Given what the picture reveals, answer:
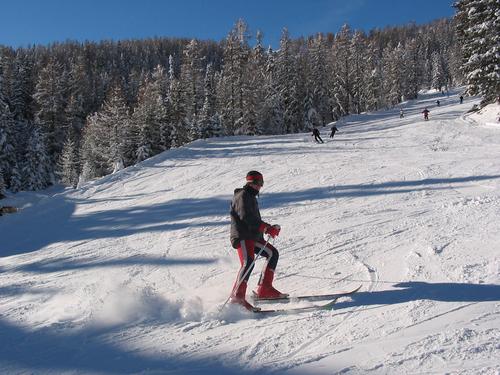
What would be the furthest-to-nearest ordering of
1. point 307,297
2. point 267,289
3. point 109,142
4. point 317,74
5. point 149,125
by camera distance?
point 317,74
point 109,142
point 149,125
point 267,289
point 307,297

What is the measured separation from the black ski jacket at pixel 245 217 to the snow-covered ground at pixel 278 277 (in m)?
0.98

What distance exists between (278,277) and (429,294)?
2380 mm

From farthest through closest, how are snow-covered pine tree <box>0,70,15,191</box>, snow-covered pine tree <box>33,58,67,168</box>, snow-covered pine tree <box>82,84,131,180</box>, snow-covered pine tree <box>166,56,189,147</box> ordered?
snow-covered pine tree <box>33,58,67,168</box> → snow-covered pine tree <box>166,56,189,147</box> → snow-covered pine tree <box>82,84,131,180</box> → snow-covered pine tree <box>0,70,15,191</box>

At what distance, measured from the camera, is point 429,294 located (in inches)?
211

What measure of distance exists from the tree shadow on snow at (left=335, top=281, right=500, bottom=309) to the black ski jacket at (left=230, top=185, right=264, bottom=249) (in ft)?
4.82

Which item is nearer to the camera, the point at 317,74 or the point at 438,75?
the point at 317,74

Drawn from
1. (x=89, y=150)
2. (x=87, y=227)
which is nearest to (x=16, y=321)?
(x=87, y=227)

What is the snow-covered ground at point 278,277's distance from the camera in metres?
4.18

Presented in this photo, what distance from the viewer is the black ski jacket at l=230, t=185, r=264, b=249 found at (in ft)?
18.2

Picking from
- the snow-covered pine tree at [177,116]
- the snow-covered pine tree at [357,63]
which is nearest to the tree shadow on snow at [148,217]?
the snow-covered pine tree at [177,116]

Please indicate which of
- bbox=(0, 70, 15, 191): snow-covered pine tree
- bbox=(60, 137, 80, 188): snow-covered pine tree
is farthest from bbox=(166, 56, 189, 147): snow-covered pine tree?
bbox=(60, 137, 80, 188): snow-covered pine tree

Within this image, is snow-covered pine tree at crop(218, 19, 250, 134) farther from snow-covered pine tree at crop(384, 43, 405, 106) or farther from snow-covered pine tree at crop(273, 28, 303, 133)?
snow-covered pine tree at crop(384, 43, 405, 106)

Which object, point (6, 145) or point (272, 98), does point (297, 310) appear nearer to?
point (6, 145)

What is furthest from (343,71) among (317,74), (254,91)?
(254,91)
